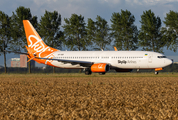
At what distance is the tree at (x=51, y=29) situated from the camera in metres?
54.0

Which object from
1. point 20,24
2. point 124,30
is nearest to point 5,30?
point 20,24

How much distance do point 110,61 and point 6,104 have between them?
2589 cm

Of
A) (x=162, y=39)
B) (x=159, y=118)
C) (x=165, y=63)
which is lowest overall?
(x=159, y=118)

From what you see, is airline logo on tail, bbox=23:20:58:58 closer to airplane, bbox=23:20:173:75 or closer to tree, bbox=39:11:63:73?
airplane, bbox=23:20:173:75

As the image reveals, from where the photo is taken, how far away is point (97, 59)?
118ft

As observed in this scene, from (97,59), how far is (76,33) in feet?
66.7

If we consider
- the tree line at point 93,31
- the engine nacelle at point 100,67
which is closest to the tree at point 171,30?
the tree line at point 93,31

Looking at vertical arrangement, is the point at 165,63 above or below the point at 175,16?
below

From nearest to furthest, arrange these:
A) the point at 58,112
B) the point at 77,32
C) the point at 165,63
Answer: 1. the point at 58,112
2. the point at 165,63
3. the point at 77,32

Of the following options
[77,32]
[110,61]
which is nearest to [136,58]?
[110,61]

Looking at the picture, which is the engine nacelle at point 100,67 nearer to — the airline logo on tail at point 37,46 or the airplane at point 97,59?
the airplane at point 97,59

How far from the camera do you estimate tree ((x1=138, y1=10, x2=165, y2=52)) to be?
50.7 m

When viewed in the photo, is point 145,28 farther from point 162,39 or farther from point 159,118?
point 159,118

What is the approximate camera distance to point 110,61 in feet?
115
